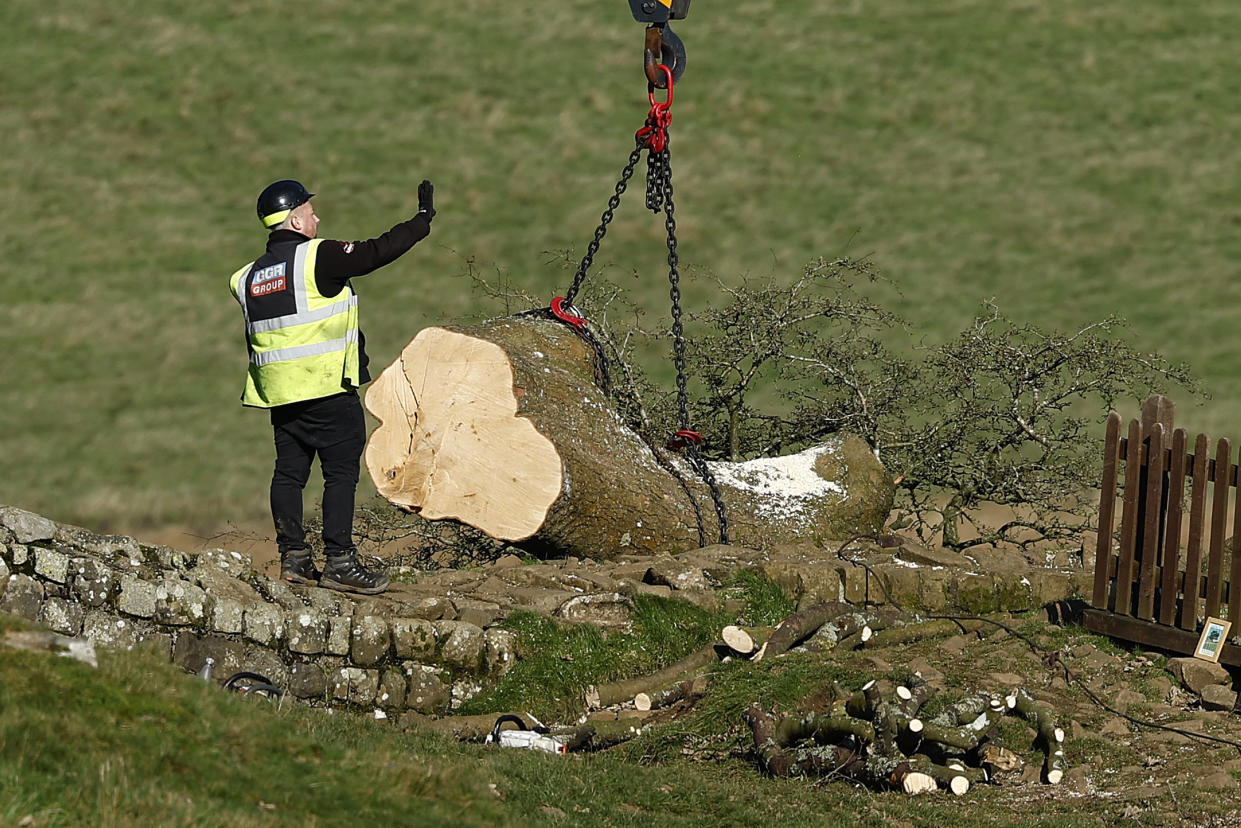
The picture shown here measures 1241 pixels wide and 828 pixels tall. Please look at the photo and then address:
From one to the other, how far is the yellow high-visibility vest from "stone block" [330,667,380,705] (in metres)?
1.62

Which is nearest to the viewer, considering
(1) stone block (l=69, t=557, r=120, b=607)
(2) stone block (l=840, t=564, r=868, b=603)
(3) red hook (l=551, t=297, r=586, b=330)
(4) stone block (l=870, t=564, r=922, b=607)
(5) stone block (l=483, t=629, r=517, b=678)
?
(1) stone block (l=69, t=557, r=120, b=607)

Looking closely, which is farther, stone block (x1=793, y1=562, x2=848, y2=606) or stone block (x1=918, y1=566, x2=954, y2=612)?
stone block (x1=918, y1=566, x2=954, y2=612)

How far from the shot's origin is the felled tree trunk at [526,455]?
391 inches

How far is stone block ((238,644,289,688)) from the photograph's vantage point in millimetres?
7883

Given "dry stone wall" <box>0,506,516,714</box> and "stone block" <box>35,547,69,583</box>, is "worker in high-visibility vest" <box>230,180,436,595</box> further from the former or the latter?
"stone block" <box>35,547,69,583</box>

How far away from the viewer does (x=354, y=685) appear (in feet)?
27.2

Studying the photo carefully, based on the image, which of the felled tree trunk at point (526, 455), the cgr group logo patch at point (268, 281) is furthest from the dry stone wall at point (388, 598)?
the cgr group logo patch at point (268, 281)

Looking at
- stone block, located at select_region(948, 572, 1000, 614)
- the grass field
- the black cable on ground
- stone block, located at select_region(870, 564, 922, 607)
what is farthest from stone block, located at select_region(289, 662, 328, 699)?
the grass field

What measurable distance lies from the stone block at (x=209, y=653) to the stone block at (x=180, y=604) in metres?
0.07

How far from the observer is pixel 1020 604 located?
34.6 ft

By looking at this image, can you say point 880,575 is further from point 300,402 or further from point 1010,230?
point 1010,230

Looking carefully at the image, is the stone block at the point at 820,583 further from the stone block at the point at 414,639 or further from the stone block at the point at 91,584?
the stone block at the point at 91,584

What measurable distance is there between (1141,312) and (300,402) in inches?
679

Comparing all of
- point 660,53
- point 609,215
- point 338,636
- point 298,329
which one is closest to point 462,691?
point 338,636
